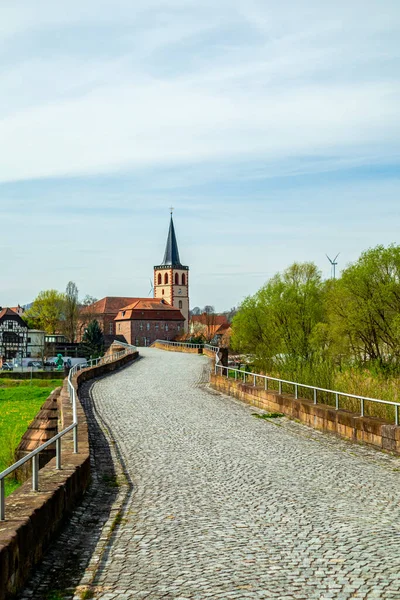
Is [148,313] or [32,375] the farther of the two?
[148,313]

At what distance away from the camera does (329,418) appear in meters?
16.2

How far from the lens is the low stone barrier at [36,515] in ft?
18.8

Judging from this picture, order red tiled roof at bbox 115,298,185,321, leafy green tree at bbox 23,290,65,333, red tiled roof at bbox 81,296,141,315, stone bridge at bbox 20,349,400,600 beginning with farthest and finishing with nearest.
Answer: red tiled roof at bbox 81,296,141,315 < red tiled roof at bbox 115,298,185,321 < leafy green tree at bbox 23,290,65,333 < stone bridge at bbox 20,349,400,600

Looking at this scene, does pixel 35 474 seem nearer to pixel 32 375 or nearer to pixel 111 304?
pixel 32 375

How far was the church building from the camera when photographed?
14238cm

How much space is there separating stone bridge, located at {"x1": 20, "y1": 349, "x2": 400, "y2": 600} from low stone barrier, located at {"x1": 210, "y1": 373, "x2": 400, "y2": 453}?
0.34 m

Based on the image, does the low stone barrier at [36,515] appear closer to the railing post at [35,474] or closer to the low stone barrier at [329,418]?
the railing post at [35,474]

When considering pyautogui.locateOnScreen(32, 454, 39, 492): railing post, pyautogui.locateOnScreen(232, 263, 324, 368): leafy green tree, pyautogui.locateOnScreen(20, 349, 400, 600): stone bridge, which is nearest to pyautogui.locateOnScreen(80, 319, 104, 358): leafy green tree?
pyautogui.locateOnScreen(232, 263, 324, 368): leafy green tree

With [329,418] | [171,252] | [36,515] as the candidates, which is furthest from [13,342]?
[36,515]

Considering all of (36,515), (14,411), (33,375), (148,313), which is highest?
(148,313)

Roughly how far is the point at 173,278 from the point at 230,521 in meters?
165

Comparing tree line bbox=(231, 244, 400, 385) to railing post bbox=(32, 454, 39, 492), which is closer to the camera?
railing post bbox=(32, 454, 39, 492)

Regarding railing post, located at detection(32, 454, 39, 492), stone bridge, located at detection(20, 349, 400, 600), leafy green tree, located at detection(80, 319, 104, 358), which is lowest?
stone bridge, located at detection(20, 349, 400, 600)

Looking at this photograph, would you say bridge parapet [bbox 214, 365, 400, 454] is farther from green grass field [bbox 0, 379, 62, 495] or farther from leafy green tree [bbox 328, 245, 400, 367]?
leafy green tree [bbox 328, 245, 400, 367]
